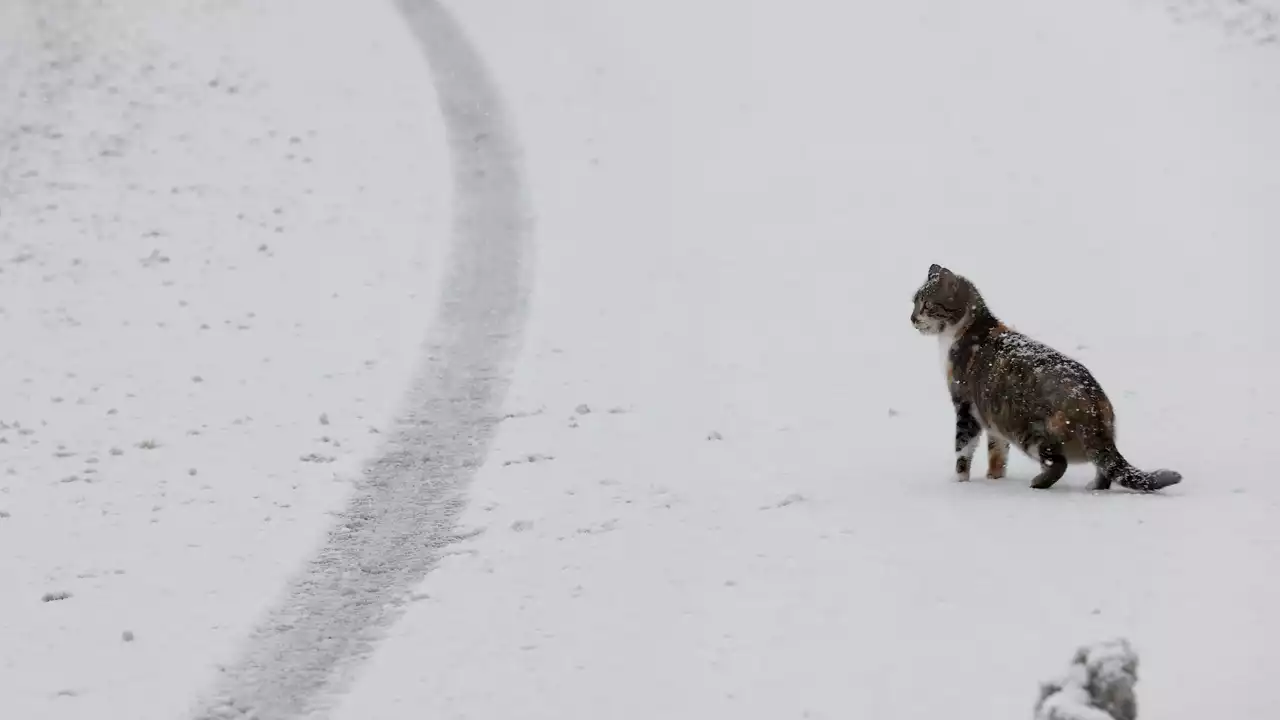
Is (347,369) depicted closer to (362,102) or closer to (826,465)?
(826,465)

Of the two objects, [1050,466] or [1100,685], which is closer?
[1100,685]

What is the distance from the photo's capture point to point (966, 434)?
10.7 m

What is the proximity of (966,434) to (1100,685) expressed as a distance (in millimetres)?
4798

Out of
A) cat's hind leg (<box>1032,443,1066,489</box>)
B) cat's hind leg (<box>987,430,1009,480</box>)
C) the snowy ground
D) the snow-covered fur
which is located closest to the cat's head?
cat's hind leg (<box>987,430,1009,480</box>)

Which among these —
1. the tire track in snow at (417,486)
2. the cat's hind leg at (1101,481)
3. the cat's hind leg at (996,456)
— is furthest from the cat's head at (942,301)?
the tire track in snow at (417,486)

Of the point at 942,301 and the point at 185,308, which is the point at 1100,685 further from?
the point at 185,308

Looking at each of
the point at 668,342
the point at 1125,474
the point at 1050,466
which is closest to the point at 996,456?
the point at 1050,466

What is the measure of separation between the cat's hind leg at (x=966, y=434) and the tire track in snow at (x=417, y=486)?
14.1ft

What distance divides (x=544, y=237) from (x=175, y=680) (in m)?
12.9

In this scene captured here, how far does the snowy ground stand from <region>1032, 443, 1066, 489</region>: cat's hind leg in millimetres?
173

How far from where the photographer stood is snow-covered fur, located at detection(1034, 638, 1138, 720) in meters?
6.00

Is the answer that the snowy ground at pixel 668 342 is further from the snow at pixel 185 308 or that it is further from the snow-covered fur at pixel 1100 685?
the snow-covered fur at pixel 1100 685

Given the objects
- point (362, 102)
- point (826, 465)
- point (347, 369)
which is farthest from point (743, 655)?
point (362, 102)

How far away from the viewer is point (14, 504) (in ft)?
41.5
